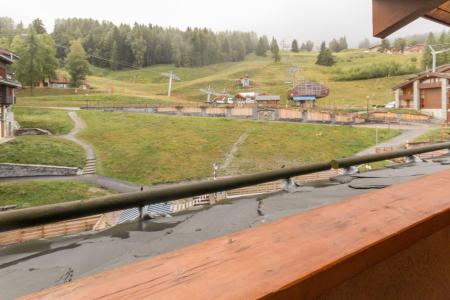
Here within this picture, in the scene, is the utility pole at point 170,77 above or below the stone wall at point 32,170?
above

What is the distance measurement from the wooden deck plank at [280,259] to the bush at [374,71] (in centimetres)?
534

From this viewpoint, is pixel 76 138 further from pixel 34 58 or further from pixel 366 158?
pixel 366 158

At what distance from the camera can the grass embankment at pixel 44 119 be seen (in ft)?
5.72

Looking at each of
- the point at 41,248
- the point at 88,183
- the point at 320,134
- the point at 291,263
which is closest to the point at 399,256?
the point at 291,263

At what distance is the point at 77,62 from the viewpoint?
75.8 inches

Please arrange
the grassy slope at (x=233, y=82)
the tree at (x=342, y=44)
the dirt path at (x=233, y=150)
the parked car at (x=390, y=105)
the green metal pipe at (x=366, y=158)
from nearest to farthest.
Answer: the green metal pipe at (x=366, y=158), the dirt path at (x=233, y=150), the grassy slope at (x=233, y=82), the tree at (x=342, y=44), the parked car at (x=390, y=105)

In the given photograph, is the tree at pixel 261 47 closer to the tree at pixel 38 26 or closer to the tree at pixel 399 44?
the tree at pixel 399 44

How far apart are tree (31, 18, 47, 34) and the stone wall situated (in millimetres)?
740

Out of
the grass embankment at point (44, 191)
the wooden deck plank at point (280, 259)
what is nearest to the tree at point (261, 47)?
the grass embankment at point (44, 191)

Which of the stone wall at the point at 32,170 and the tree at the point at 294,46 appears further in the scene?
the tree at the point at 294,46

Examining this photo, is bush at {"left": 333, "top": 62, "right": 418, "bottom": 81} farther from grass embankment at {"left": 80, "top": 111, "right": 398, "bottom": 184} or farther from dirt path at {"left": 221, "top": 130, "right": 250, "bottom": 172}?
dirt path at {"left": 221, "top": 130, "right": 250, "bottom": 172}

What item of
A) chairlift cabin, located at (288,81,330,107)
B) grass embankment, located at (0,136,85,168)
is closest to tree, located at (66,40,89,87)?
grass embankment, located at (0,136,85,168)

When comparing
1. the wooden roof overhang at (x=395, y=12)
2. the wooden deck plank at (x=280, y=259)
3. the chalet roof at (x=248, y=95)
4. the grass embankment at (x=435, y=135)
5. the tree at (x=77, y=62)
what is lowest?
the wooden deck plank at (x=280, y=259)

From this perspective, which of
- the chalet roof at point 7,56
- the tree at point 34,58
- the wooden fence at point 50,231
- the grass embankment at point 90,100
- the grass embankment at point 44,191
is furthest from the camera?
the grass embankment at point 90,100
